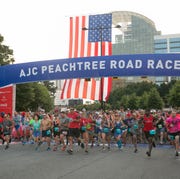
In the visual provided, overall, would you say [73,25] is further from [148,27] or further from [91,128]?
[148,27]

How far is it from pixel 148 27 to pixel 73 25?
5471 inches

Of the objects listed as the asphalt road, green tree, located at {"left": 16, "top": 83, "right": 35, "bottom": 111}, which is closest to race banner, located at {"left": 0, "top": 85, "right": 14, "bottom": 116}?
the asphalt road

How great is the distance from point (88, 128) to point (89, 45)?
29.4 ft

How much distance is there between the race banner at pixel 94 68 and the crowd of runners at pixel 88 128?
2971mm

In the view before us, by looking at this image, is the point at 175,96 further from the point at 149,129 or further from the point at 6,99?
the point at 149,129

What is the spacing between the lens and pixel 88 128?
1783cm

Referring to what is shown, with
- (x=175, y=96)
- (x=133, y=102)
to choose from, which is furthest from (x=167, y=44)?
(x=175, y=96)

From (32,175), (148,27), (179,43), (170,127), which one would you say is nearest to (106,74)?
(170,127)

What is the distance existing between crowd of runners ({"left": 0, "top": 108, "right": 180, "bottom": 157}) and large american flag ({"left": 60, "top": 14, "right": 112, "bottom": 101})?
391 cm

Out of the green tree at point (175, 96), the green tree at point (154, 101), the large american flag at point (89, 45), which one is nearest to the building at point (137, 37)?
the green tree at point (154, 101)

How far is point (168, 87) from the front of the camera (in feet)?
323

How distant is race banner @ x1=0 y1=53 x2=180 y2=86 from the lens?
21094 millimetres

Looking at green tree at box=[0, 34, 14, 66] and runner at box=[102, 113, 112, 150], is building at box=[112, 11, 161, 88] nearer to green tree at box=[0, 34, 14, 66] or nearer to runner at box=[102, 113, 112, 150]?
green tree at box=[0, 34, 14, 66]

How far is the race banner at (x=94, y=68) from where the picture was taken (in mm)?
21094
